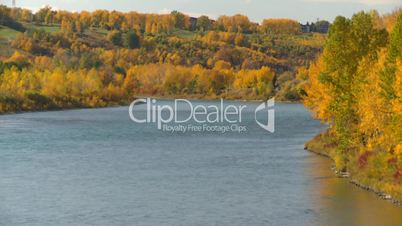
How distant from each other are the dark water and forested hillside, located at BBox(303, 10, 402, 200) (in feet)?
5.72

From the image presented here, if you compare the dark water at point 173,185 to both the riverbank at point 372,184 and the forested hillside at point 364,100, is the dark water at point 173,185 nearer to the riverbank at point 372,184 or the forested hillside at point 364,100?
the riverbank at point 372,184

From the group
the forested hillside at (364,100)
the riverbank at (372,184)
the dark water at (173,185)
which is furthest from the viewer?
the forested hillside at (364,100)

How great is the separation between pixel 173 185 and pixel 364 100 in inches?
538

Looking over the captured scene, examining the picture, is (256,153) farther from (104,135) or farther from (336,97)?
(104,135)

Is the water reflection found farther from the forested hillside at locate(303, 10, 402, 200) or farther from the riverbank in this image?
the forested hillside at locate(303, 10, 402, 200)

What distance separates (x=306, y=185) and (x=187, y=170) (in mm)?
10360

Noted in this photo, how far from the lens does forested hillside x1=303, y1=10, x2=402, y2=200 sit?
136 ft

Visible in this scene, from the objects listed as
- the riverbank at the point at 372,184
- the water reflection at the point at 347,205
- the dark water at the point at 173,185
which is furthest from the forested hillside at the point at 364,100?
the dark water at the point at 173,185

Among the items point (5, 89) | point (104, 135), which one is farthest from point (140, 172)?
point (5, 89)

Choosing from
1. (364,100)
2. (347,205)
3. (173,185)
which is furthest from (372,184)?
(173,185)

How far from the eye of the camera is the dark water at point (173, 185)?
121 feet

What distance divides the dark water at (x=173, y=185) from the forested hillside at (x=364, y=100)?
1.74 meters

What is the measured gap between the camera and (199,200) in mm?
41031

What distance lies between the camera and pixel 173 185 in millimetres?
46312
